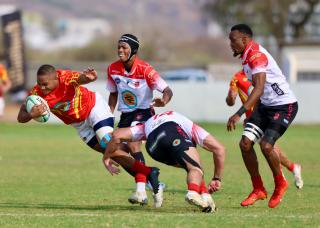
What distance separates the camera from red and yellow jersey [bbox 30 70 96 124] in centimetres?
1333

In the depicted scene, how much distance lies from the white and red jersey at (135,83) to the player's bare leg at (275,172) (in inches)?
92.7

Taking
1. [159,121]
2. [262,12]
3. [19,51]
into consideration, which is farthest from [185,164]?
[262,12]

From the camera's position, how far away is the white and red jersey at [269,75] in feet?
40.8

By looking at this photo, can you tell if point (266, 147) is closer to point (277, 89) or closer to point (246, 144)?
point (246, 144)

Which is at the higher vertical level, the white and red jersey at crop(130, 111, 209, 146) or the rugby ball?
the white and red jersey at crop(130, 111, 209, 146)

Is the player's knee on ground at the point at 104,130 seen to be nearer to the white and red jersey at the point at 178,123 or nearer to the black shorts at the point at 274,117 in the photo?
the white and red jersey at the point at 178,123

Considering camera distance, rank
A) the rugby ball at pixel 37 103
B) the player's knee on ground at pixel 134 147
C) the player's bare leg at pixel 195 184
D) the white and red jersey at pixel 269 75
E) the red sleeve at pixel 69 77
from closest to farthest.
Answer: the player's bare leg at pixel 195 184
the white and red jersey at pixel 269 75
the rugby ball at pixel 37 103
the red sleeve at pixel 69 77
the player's knee on ground at pixel 134 147

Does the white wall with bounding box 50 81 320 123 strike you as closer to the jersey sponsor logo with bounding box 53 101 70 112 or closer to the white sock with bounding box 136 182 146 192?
the jersey sponsor logo with bounding box 53 101 70 112

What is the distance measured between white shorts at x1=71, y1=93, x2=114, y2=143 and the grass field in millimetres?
931

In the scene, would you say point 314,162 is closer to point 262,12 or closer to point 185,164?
point 185,164

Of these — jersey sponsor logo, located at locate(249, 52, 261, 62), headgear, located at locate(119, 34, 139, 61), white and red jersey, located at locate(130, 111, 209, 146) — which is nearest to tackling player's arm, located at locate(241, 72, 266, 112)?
jersey sponsor logo, located at locate(249, 52, 261, 62)

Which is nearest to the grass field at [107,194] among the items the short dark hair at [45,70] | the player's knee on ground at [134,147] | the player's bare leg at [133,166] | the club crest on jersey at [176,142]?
the player's bare leg at [133,166]

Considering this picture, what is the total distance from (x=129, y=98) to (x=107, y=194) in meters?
1.49

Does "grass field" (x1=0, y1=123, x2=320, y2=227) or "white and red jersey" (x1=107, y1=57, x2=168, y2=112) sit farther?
"white and red jersey" (x1=107, y1=57, x2=168, y2=112)
